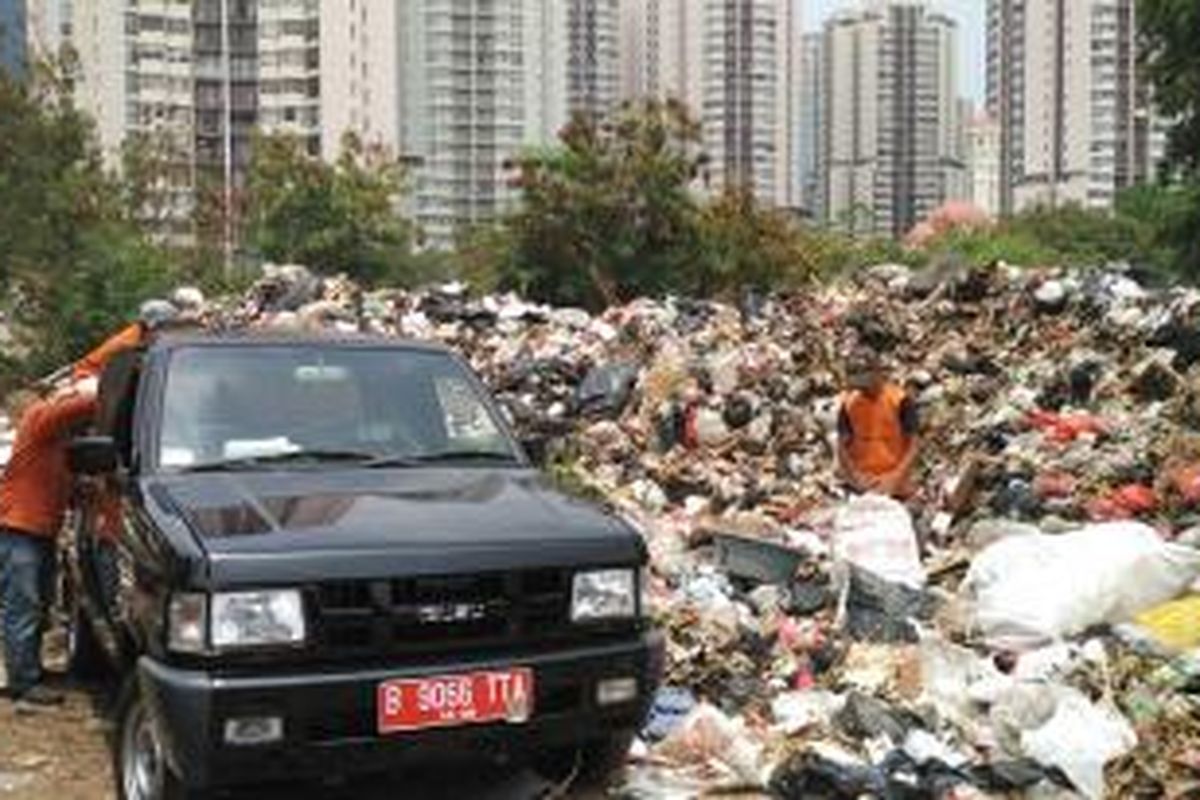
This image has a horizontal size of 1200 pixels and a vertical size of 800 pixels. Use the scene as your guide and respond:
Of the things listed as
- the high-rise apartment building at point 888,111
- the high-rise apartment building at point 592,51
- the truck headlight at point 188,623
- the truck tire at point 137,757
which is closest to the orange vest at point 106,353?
the truck tire at point 137,757

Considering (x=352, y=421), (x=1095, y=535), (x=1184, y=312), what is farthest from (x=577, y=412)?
(x=352, y=421)

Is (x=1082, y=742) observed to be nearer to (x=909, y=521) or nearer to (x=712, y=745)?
(x=712, y=745)

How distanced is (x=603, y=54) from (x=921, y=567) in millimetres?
62890

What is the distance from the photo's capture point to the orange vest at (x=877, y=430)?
9.79m

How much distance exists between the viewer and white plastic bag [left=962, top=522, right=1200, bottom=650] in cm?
782

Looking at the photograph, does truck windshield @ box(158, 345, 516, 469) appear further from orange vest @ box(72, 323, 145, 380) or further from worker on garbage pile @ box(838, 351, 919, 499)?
worker on garbage pile @ box(838, 351, 919, 499)

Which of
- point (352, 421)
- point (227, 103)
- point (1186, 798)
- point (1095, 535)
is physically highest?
point (227, 103)

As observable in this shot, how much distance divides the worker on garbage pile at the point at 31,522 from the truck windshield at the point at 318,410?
54.6 inches

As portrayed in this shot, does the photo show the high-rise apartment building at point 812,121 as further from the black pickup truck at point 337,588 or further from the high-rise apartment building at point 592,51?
the black pickup truck at point 337,588

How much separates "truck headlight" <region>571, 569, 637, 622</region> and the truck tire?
129 cm

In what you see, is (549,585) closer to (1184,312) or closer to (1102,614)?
(1102,614)

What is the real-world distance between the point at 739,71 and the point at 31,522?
61.1 meters

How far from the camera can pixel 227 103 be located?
229 feet

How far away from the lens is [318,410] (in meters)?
6.45
